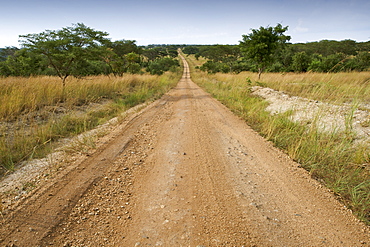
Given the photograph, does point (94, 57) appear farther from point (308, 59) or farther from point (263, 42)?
point (308, 59)

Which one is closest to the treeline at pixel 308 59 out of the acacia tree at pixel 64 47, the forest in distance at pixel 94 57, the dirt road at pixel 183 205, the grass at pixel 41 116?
→ the forest in distance at pixel 94 57

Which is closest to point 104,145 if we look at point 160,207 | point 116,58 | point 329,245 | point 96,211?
point 96,211

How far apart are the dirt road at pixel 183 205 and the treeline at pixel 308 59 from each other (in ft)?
8.88

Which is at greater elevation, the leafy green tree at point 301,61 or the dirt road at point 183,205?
the leafy green tree at point 301,61

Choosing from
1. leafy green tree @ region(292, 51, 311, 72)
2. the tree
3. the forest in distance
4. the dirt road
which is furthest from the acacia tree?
leafy green tree @ region(292, 51, 311, 72)

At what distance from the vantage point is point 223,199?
2.56 m

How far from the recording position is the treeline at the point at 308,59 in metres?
19.3

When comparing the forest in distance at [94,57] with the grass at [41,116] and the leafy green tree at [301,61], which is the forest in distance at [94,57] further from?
the grass at [41,116]

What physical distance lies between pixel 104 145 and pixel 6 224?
7.70 feet

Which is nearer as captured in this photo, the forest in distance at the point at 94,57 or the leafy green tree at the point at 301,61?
the forest in distance at the point at 94,57

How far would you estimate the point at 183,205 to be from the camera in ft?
8.03

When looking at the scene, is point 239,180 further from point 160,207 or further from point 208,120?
point 208,120

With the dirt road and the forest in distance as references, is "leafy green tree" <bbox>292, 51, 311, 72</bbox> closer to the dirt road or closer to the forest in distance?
the forest in distance

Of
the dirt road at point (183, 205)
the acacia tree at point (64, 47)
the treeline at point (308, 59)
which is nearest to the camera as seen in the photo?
the dirt road at point (183, 205)
